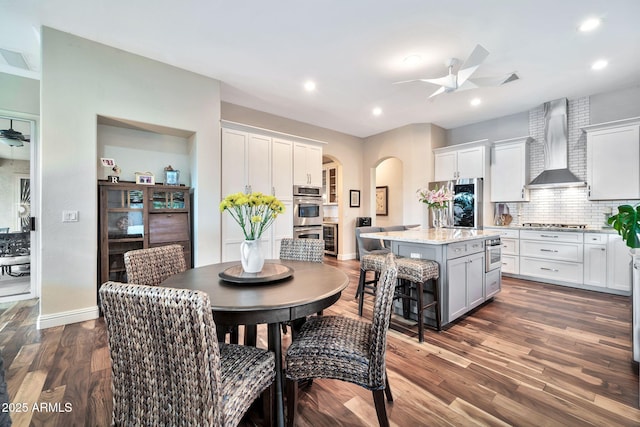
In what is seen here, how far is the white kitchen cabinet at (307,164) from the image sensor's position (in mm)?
4852

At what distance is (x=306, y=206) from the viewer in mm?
4949

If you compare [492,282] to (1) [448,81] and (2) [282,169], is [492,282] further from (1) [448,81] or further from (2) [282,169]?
(2) [282,169]

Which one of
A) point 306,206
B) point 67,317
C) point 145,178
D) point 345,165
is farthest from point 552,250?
point 67,317

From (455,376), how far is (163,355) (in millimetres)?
1931

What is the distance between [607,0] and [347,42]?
7.47 ft

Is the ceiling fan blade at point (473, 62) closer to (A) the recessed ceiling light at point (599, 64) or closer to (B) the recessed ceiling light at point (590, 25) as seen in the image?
(B) the recessed ceiling light at point (590, 25)

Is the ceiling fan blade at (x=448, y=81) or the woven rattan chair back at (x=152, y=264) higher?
the ceiling fan blade at (x=448, y=81)

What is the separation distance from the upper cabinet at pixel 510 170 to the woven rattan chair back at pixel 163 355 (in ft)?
18.6

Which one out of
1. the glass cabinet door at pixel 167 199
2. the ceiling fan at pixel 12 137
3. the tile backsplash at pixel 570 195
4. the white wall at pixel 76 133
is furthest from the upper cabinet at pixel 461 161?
the ceiling fan at pixel 12 137

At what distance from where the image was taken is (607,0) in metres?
2.35

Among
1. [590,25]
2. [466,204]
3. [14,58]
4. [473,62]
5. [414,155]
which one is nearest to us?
[590,25]

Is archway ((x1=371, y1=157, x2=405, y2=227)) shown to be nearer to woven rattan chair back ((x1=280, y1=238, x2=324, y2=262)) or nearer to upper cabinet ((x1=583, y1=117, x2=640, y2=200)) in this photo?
upper cabinet ((x1=583, y1=117, x2=640, y2=200))

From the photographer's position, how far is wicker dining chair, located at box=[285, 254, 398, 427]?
1.31 meters

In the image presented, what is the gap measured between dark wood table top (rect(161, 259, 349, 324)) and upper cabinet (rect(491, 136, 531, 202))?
15.4ft
